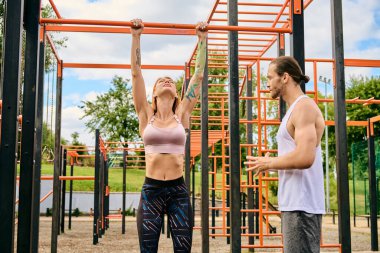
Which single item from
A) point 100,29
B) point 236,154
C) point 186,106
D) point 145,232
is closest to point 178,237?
point 145,232

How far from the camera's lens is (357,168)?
57.0ft

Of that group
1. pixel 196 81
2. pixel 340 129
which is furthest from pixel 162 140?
pixel 340 129

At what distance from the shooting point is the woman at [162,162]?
3029 millimetres

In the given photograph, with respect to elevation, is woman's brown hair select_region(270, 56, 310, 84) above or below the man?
above

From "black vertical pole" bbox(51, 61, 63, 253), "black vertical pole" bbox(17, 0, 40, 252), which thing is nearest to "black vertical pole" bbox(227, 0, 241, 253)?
"black vertical pole" bbox(17, 0, 40, 252)

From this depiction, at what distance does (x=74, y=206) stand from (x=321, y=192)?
21.4 m

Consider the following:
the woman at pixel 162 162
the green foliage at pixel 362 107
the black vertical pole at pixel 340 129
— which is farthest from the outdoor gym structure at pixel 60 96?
the green foliage at pixel 362 107

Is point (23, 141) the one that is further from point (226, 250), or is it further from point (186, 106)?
point (226, 250)

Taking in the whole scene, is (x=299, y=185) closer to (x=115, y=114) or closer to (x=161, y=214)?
(x=161, y=214)

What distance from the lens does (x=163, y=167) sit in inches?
122

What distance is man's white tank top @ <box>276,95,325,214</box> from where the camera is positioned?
2332mm

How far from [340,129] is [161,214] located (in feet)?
8.83

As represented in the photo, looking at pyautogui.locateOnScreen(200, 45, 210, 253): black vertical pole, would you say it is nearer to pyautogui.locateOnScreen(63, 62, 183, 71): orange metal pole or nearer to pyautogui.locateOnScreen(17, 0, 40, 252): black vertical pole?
pyautogui.locateOnScreen(63, 62, 183, 71): orange metal pole

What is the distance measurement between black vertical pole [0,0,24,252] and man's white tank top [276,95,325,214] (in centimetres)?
167
